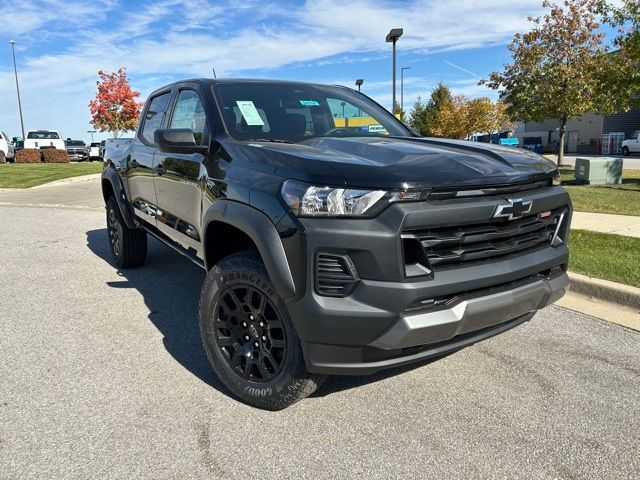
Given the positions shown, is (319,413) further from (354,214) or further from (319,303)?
(354,214)

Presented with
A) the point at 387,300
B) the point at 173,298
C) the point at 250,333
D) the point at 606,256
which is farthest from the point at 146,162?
the point at 606,256

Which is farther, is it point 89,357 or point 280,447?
point 89,357

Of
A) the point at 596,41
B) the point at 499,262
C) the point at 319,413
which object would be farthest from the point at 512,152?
the point at 596,41

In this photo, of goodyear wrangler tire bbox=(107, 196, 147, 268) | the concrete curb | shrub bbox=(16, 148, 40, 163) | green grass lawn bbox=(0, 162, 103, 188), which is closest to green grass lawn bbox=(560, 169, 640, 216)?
the concrete curb

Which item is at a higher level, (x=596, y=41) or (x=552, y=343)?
(x=596, y=41)

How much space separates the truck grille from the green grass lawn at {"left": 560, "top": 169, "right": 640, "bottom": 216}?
685 cm

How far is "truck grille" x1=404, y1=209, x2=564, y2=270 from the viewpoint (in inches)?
95.5

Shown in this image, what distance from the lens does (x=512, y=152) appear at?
312cm

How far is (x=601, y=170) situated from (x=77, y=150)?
107 ft

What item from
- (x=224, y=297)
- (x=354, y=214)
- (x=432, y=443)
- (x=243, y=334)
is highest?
(x=354, y=214)

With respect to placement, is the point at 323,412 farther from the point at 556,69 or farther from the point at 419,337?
the point at 556,69

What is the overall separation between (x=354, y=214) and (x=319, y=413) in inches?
46.1

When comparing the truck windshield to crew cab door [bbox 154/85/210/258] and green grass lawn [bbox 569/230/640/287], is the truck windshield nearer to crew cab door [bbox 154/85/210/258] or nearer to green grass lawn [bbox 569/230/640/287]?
crew cab door [bbox 154/85/210/258]

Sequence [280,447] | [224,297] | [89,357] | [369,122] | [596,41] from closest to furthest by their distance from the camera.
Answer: [280,447] → [224,297] → [89,357] → [369,122] → [596,41]
